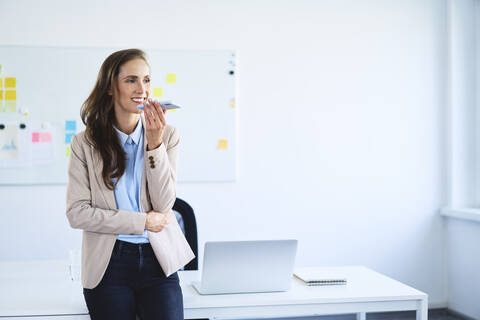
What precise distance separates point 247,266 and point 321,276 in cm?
41

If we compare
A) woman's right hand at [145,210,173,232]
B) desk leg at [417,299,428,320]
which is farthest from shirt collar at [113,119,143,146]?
desk leg at [417,299,428,320]

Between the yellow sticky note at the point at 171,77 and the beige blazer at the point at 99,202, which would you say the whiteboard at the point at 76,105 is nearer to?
the yellow sticky note at the point at 171,77

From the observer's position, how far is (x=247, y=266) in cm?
176

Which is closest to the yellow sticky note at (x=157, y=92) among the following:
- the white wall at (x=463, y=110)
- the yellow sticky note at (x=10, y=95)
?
the yellow sticky note at (x=10, y=95)

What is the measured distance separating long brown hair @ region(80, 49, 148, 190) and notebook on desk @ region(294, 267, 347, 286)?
0.80 metres

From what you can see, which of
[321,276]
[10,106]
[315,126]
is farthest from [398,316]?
[10,106]

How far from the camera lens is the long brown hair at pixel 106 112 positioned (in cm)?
181

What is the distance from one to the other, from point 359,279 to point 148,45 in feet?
7.50

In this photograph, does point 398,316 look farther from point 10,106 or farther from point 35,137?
point 10,106

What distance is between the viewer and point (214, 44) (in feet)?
12.0

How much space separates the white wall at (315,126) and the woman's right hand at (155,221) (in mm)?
1865

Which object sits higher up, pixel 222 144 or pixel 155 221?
pixel 222 144

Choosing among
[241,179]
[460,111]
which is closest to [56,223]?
[241,179]

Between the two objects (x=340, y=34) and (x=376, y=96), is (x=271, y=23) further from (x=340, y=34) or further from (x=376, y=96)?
(x=376, y=96)
